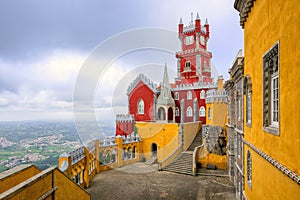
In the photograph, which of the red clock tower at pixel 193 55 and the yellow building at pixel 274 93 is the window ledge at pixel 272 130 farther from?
the red clock tower at pixel 193 55

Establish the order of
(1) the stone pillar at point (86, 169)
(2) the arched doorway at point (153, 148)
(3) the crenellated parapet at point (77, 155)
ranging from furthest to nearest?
1. (2) the arched doorway at point (153, 148)
2. (1) the stone pillar at point (86, 169)
3. (3) the crenellated parapet at point (77, 155)

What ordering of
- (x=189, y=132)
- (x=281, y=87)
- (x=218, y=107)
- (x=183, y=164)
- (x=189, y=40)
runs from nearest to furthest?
(x=281, y=87)
(x=183, y=164)
(x=218, y=107)
(x=189, y=132)
(x=189, y=40)

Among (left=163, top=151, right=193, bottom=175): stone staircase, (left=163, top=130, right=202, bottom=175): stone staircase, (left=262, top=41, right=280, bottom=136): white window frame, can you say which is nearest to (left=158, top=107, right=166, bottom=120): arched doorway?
(left=163, top=130, right=202, bottom=175): stone staircase

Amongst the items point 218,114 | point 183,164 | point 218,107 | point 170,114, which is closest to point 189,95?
point 170,114

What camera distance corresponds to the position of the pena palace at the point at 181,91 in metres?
25.9

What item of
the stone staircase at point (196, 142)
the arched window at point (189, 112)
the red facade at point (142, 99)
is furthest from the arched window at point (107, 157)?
the arched window at point (189, 112)

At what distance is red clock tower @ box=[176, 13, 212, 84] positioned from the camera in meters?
28.5

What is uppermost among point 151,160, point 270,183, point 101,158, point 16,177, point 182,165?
point 270,183

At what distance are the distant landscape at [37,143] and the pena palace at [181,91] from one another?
27.6 feet

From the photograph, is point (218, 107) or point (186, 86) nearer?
point (218, 107)

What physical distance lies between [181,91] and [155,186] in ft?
49.6

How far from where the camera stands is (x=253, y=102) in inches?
280

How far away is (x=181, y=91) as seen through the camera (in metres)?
27.4

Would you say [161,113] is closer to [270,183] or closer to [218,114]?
[218,114]
